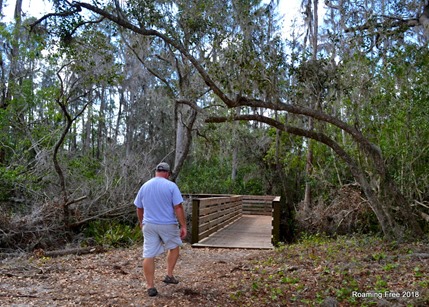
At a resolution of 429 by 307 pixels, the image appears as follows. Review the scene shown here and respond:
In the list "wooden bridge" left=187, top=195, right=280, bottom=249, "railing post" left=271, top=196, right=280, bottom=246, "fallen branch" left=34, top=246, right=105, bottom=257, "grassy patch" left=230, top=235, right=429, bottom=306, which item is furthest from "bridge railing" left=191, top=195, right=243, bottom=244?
"grassy patch" left=230, top=235, right=429, bottom=306

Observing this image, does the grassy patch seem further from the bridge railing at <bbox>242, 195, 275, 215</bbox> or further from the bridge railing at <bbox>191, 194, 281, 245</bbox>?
the bridge railing at <bbox>242, 195, 275, 215</bbox>

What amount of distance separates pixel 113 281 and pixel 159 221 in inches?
59.2

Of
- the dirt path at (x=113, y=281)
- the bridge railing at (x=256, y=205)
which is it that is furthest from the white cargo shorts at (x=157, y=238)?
the bridge railing at (x=256, y=205)

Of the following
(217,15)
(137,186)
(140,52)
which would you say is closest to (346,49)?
(217,15)

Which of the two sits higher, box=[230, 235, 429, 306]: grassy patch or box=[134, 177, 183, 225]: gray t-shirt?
box=[134, 177, 183, 225]: gray t-shirt

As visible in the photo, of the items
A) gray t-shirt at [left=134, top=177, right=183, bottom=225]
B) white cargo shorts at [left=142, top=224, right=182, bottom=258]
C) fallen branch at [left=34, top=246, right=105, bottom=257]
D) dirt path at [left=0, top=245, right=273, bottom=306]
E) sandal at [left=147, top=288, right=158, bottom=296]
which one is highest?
gray t-shirt at [left=134, top=177, right=183, bottom=225]

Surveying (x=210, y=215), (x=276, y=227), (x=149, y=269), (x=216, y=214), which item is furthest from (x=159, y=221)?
(x=216, y=214)

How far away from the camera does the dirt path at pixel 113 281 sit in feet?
15.3

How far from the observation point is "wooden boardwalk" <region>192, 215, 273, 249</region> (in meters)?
9.74

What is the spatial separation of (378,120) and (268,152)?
32.1 feet

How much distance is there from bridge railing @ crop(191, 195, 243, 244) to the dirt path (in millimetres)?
1788

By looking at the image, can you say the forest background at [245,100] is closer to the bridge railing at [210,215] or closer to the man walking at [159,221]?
the bridge railing at [210,215]

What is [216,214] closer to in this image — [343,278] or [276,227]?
[276,227]

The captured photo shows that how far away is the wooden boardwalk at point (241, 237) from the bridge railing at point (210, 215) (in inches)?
6.6
